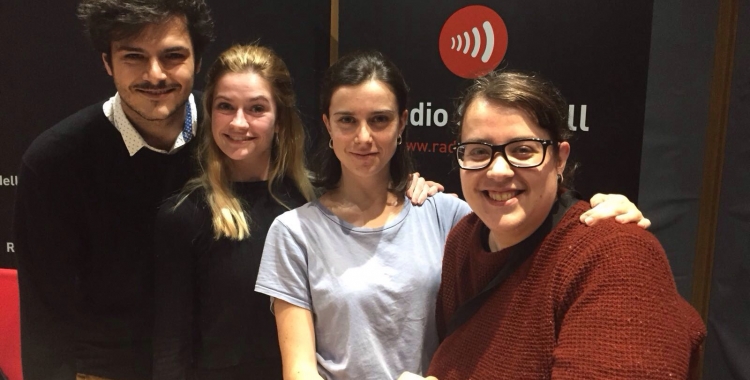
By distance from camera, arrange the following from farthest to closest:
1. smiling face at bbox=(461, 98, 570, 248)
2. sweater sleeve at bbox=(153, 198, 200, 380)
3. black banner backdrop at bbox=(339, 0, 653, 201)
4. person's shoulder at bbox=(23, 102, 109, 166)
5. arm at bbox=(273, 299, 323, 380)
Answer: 1. black banner backdrop at bbox=(339, 0, 653, 201)
2. person's shoulder at bbox=(23, 102, 109, 166)
3. sweater sleeve at bbox=(153, 198, 200, 380)
4. arm at bbox=(273, 299, 323, 380)
5. smiling face at bbox=(461, 98, 570, 248)

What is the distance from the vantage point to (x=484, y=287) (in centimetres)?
124

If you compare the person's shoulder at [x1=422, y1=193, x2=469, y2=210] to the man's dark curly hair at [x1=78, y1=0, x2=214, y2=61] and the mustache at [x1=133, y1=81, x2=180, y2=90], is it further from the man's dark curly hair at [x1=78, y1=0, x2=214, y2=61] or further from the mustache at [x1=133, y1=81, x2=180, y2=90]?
the man's dark curly hair at [x1=78, y1=0, x2=214, y2=61]

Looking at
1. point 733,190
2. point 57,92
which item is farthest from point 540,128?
point 57,92

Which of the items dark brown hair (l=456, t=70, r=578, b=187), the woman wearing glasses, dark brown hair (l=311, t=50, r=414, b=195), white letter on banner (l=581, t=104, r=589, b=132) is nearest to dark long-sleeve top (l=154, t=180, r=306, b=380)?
dark brown hair (l=311, t=50, r=414, b=195)

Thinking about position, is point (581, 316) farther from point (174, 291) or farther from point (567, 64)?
point (567, 64)

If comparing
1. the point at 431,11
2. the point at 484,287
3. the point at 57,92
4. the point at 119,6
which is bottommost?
the point at 484,287

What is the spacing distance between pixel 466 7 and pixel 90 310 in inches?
72.5

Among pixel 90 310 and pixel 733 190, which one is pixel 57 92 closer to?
pixel 90 310

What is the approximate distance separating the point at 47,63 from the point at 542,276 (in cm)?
251

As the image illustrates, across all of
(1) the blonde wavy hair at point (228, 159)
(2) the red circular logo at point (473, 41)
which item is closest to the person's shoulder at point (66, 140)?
(1) the blonde wavy hair at point (228, 159)

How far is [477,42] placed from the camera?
2.26 m

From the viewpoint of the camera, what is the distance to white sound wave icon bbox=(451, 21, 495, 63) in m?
2.24

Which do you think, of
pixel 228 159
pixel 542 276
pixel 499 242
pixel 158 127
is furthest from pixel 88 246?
pixel 542 276

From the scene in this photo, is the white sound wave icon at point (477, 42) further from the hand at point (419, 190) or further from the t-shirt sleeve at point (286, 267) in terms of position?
the t-shirt sleeve at point (286, 267)
